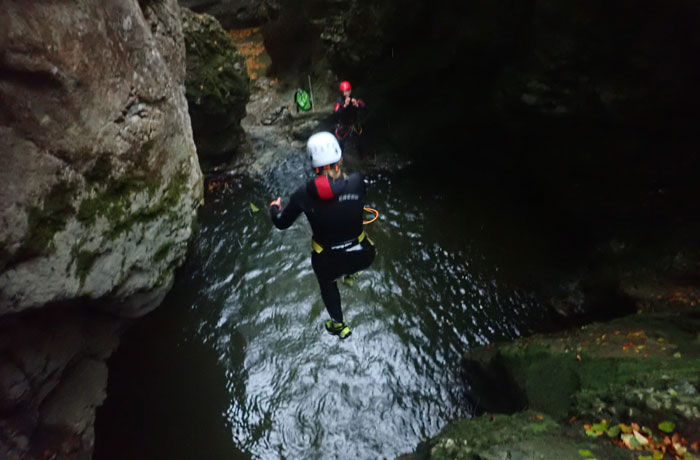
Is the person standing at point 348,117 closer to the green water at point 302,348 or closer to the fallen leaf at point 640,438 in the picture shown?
the green water at point 302,348

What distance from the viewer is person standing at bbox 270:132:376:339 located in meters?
3.33

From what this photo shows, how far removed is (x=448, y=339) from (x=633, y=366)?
2413 millimetres

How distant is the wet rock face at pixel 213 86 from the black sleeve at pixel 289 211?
18.3 feet

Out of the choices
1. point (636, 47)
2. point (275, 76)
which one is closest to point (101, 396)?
point (636, 47)

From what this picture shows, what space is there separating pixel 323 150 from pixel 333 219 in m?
0.66

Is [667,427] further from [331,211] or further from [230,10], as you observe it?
[230,10]

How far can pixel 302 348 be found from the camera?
507 centimetres

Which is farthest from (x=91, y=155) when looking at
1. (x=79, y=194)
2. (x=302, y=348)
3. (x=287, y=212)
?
(x=302, y=348)

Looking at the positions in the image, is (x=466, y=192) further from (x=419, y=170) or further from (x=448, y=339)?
(x=448, y=339)

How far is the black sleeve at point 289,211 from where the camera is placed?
138 inches

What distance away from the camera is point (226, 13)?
15.9 m

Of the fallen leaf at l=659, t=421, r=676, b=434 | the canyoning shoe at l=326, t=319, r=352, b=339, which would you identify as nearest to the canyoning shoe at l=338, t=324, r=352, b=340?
the canyoning shoe at l=326, t=319, r=352, b=339


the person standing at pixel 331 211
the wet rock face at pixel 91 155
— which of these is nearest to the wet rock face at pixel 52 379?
the wet rock face at pixel 91 155

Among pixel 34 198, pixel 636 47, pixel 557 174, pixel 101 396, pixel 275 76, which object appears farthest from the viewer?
pixel 275 76
